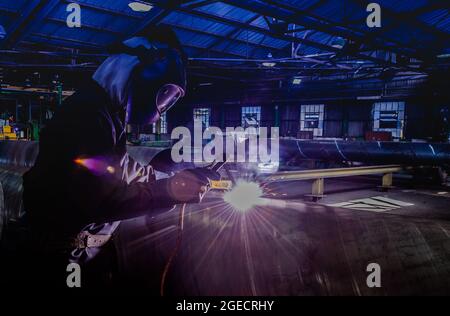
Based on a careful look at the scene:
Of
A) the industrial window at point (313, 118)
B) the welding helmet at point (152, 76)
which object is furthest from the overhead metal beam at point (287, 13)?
the industrial window at point (313, 118)

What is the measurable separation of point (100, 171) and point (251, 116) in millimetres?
20274

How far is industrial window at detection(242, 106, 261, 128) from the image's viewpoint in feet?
69.2

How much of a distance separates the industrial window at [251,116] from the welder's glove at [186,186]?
19600mm

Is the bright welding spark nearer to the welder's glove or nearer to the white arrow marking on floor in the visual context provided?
the welder's glove

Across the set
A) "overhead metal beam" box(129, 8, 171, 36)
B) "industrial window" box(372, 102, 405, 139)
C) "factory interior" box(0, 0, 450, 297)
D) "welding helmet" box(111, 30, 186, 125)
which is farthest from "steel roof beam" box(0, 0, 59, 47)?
"industrial window" box(372, 102, 405, 139)

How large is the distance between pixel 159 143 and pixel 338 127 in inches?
439

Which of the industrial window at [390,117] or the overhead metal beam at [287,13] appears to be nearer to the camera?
the overhead metal beam at [287,13]

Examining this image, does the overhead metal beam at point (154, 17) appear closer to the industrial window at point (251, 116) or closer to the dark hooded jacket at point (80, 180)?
the dark hooded jacket at point (80, 180)

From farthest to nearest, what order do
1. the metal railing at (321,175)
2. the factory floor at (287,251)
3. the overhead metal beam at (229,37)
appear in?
the overhead metal beam at (229,37) → the metal railing at (321,175) → the factory floor at (287,251)

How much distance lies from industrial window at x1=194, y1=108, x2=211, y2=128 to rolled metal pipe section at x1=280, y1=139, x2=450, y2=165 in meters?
12.4

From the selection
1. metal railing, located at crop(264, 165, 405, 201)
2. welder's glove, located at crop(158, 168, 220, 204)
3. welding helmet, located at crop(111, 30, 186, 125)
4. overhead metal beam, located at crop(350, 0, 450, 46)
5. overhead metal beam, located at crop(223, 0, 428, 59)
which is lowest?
metal railing, located at crop(264, 165, 405, 201)

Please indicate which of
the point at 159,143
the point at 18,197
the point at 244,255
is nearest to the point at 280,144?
the point at 159,143

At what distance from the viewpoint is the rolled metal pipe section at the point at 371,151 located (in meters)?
7.96

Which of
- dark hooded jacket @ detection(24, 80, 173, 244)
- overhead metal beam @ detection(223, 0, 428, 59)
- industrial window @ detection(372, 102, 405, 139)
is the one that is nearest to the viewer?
dark hooded jacket @ detection(24, 80, 173, 244)
